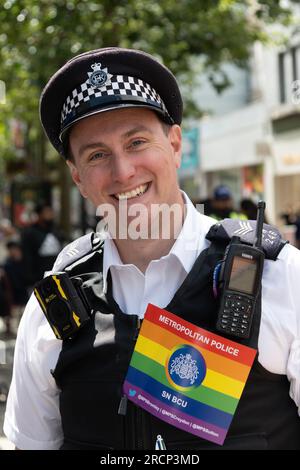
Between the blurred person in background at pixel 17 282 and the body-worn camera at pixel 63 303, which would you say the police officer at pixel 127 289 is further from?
the blurred person in background at pixel 17 282

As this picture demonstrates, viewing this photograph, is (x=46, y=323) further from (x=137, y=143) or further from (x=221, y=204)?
(x=221, y=204)

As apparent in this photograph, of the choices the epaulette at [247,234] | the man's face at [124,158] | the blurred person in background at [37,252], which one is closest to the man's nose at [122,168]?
the man's face at [124,158]

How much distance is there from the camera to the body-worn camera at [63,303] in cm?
171

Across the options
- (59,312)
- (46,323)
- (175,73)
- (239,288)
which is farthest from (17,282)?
(239,288)

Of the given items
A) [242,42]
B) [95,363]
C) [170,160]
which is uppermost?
[242,42]

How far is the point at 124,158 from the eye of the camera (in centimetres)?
175

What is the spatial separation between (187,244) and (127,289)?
0.20m

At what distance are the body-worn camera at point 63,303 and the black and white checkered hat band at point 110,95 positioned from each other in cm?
41

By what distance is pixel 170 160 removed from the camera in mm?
1828

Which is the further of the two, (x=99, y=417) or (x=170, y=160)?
(x=170, y=160)
